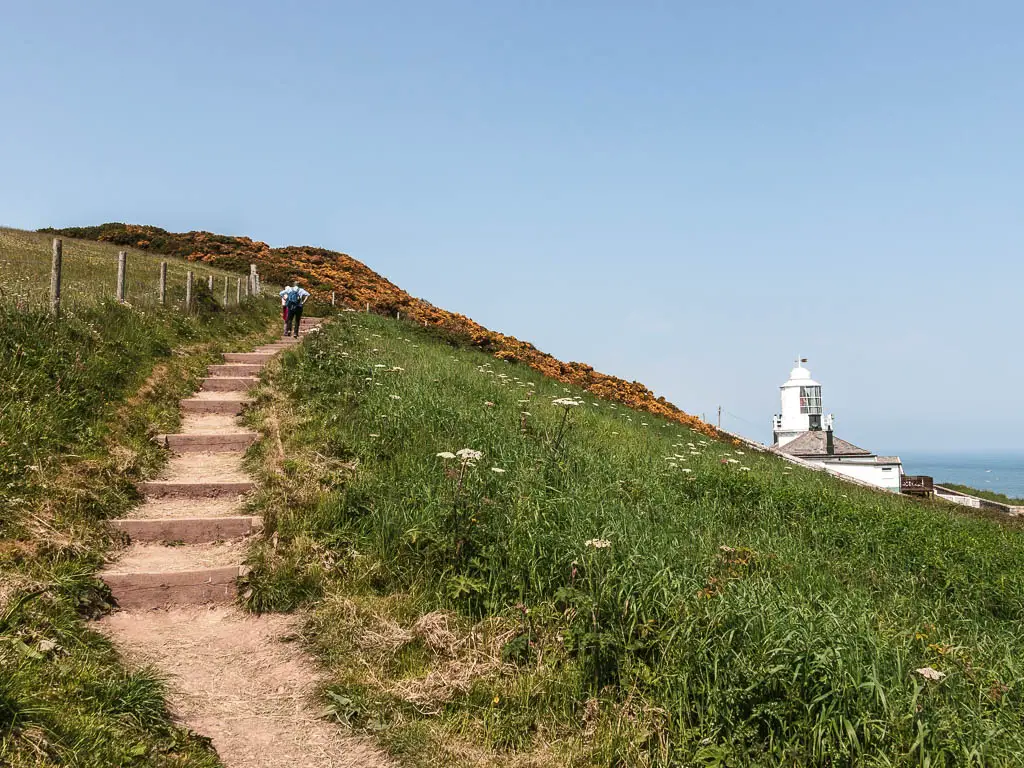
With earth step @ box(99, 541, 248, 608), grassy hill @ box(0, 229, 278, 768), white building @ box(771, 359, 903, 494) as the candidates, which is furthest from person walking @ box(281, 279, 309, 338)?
→ white building @ box(771, 359, 903, 494)

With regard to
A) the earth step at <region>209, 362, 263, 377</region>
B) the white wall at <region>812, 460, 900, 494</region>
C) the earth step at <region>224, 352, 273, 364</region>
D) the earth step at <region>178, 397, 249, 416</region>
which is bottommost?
the white wall at <region>812, 460, 900, 494</region>

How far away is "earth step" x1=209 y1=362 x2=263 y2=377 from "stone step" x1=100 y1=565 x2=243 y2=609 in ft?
23.2

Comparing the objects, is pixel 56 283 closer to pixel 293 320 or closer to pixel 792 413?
pixel 293 320

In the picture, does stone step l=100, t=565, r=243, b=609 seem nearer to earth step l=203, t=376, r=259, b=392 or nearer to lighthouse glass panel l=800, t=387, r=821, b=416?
earth step l=203, t=376, r=259, b=392

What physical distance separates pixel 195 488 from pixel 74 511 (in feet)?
4.86

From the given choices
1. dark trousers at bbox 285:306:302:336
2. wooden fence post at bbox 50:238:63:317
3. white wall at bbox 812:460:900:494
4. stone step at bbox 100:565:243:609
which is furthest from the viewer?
white wall at bbox 812:460:900:494

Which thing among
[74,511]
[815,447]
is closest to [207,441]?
[74,511]

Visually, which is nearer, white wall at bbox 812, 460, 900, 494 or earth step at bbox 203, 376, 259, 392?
earth step at bbox 203, 376, 259, 392

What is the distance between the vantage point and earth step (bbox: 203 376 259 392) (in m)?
11.9

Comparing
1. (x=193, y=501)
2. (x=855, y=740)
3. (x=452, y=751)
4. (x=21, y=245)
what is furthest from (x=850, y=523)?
(x=21, y=245)

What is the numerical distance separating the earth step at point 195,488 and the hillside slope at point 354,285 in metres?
19.2

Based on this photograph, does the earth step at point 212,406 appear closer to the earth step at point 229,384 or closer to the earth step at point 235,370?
the earth step at point 229,384

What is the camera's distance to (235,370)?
42.8ft

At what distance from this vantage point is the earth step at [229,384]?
11852 millimetres
